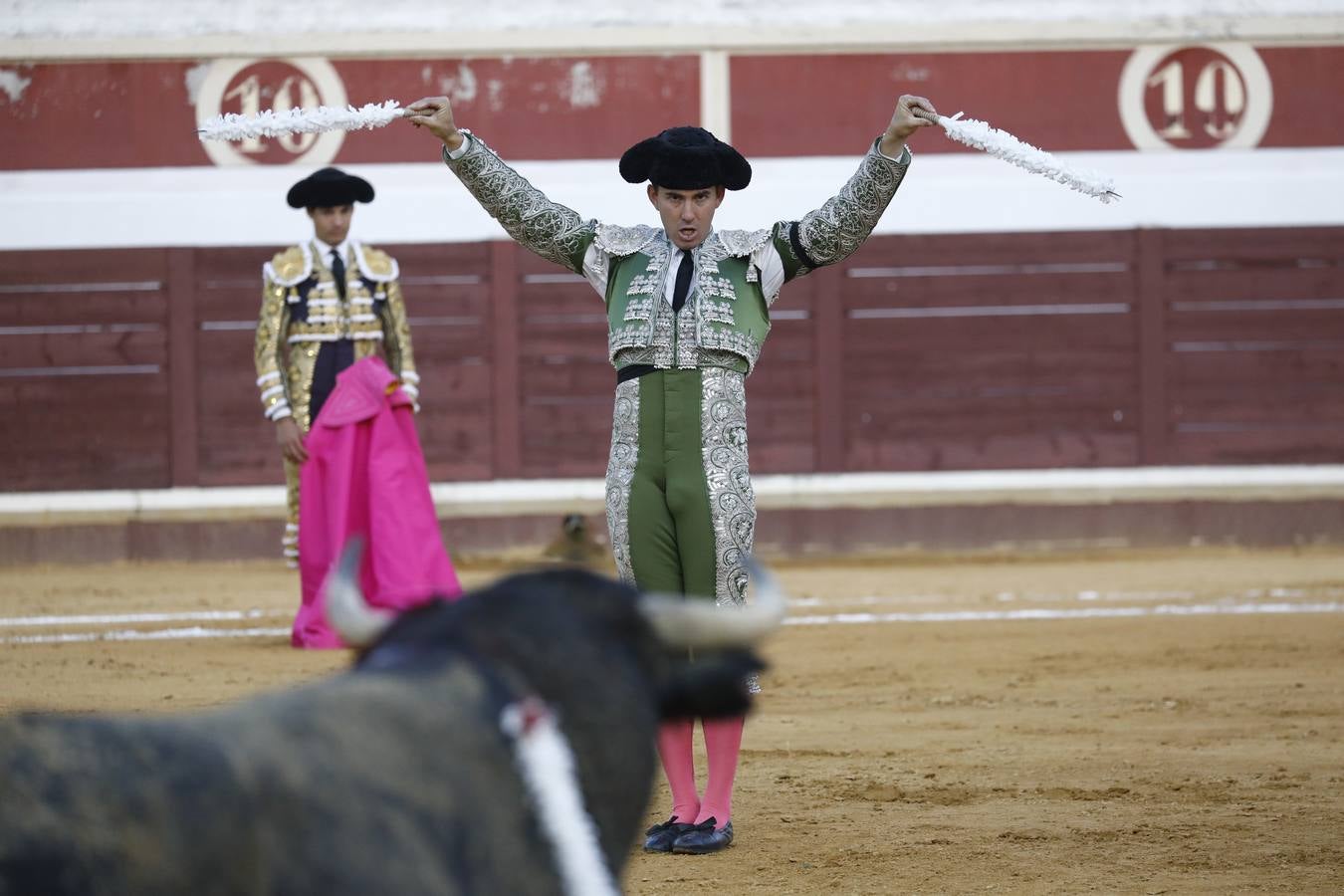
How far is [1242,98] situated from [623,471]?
7730mm

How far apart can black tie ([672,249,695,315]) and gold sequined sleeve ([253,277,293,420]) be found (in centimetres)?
324

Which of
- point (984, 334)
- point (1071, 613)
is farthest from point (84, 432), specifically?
point (1071, 613)

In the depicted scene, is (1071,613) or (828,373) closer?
(1071,613)

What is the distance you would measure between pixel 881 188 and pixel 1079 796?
143cm

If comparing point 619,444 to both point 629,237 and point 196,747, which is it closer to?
point 629,237

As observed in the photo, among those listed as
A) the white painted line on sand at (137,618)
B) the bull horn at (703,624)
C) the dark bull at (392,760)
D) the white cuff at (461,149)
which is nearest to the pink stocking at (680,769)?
the white cuff at (461,149)

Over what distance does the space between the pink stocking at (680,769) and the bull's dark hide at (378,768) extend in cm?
189

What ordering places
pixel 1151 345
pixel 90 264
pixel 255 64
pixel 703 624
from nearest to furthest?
pixel 703 624
pixel 255 64
pixel 90 264
pixel 1151 345

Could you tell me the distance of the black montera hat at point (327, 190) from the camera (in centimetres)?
703

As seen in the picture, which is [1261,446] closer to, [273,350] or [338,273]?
[338,273]

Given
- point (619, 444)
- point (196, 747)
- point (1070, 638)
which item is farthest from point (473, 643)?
point (1070, 638)

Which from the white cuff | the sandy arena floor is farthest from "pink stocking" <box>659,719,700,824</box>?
the white cuff

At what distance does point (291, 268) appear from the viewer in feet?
23.7

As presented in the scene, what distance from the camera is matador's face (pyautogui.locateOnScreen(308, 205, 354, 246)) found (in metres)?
7.12
